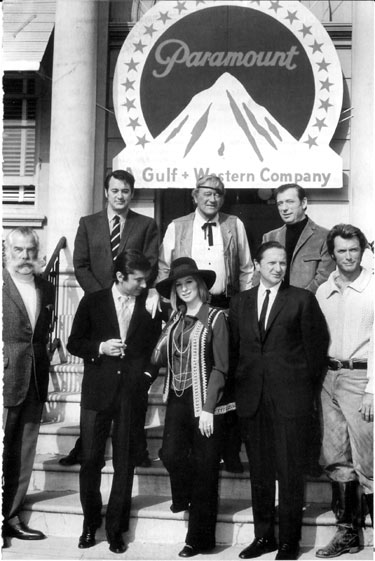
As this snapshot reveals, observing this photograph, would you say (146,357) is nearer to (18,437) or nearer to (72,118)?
(18,437)

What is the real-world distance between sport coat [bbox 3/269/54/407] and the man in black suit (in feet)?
0.87

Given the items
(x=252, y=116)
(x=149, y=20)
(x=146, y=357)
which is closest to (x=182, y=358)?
(x=146, y=357)

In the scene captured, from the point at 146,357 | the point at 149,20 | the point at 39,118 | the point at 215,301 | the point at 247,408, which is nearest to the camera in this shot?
the point at 247,408

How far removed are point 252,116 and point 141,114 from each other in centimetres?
110

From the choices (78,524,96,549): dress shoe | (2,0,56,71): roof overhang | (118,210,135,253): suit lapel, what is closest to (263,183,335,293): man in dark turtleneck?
(118,210,135,253): suit lapel

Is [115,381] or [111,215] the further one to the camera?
[111,215]

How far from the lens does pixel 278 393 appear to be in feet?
12.8


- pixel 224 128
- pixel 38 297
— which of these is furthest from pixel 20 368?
pixel 224 128

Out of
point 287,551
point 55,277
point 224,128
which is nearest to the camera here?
point 287,551

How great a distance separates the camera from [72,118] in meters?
6.75

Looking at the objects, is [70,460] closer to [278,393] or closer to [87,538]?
[87,538]

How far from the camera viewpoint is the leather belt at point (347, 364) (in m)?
4.00

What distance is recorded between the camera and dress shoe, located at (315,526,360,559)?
12.9 feet

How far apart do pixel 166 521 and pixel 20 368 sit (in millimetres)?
1309
